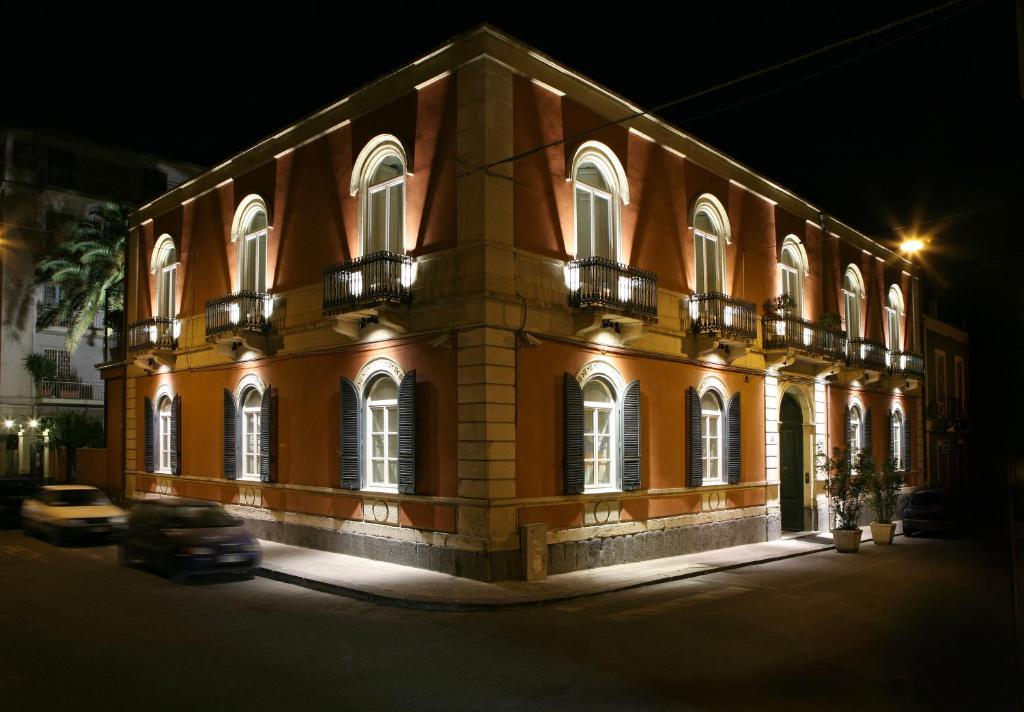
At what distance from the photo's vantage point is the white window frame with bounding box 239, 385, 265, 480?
20375 mm

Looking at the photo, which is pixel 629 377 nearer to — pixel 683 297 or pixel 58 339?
pixel 683 297

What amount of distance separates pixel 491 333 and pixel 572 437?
2.81 metres

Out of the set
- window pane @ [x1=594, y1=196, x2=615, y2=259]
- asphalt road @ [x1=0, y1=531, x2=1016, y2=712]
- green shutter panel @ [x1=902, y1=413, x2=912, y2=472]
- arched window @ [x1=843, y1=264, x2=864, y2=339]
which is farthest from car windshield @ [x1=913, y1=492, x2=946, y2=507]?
window pane @ [x1=594, y1=196, x2=615, y2=259]

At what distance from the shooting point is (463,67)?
15008mm

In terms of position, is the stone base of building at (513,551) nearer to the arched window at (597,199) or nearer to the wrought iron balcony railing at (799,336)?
the wrought iron balcony railing at (799,336)

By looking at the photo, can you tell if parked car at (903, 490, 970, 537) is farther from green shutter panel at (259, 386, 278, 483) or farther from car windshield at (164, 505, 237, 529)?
car windshield at (164, 505, 237, 529)

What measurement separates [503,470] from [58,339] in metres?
38.2

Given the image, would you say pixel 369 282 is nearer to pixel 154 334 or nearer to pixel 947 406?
pixel 154 334

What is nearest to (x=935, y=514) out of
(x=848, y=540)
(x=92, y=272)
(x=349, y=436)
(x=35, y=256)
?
(x=848, y=540)

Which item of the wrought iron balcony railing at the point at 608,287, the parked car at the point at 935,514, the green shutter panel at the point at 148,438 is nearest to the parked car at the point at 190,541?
the wrought iron balcony railing at the point at 608,287

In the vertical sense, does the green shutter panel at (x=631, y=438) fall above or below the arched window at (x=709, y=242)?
below

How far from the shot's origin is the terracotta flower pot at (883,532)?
21.3 m

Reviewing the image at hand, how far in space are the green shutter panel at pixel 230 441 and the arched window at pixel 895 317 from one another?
23.7 meters

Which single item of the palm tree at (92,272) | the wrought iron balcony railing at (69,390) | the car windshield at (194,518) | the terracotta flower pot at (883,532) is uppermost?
the palm tree at (92,272)
